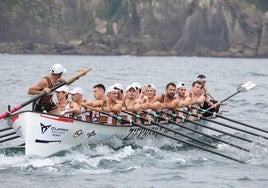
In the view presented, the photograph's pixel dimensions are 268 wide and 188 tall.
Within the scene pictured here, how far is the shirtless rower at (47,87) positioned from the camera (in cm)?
1922

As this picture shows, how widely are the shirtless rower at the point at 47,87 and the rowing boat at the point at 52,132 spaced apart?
0.82m

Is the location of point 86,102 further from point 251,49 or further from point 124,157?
point 251,49

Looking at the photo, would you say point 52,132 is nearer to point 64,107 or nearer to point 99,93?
point 64,107

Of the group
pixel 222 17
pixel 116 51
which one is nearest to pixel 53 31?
pixel 116 51

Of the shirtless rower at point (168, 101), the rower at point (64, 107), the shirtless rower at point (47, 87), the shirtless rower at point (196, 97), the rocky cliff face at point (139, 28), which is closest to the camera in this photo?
the shirtless rower at point (47, 87)

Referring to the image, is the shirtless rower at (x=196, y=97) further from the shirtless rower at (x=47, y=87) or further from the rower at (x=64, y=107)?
the shirtless rower at (x=47, y=87)

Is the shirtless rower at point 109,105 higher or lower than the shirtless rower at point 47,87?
lower

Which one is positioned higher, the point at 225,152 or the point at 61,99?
the point at 61,99

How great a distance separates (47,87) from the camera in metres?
19.3

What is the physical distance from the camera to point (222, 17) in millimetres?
147875

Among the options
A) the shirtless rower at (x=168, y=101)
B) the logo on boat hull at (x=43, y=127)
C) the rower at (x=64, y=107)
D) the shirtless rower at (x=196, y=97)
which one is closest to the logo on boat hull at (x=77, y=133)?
the rower at (x=64, y=107)

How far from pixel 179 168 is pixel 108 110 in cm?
259

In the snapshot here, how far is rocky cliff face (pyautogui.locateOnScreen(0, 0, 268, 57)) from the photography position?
146 metres

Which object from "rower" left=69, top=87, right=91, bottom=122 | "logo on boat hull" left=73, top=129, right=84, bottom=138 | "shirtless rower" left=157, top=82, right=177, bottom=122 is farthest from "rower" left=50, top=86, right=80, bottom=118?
"shirtless rower" left=157, top=82, right=177, bottom=122
